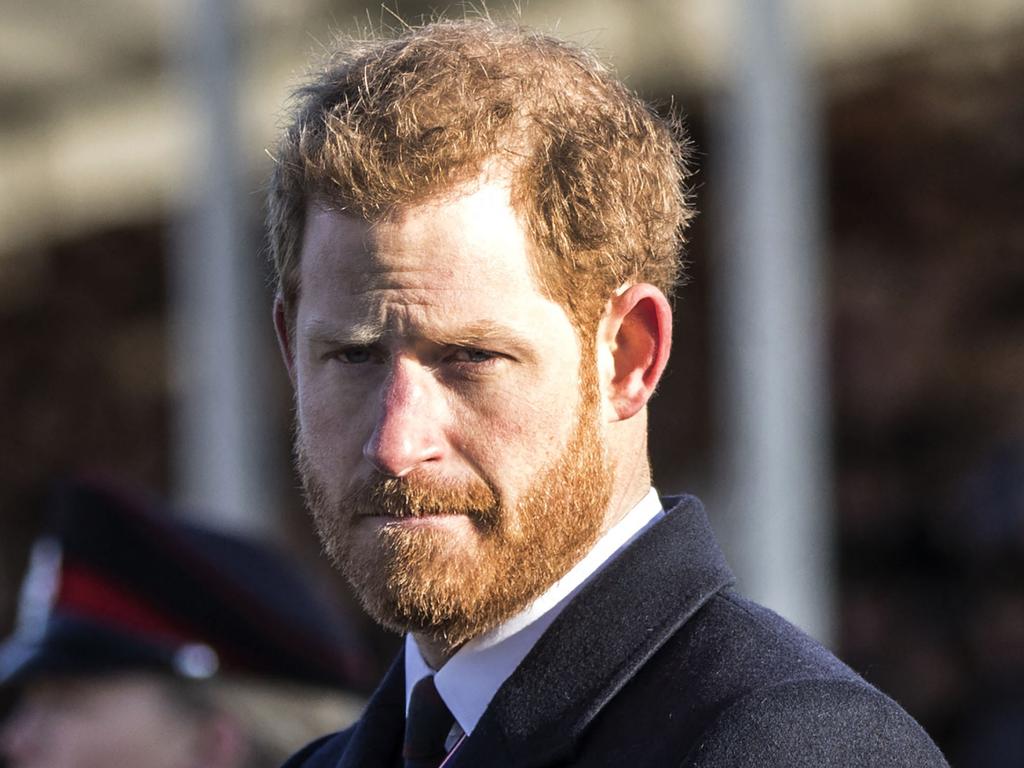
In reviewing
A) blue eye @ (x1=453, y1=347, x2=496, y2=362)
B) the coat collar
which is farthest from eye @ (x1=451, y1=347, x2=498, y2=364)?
the coat collar

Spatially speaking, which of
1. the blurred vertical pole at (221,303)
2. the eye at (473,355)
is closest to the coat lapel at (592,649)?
the eye at (473,355)

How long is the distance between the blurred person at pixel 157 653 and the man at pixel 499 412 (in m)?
1.53

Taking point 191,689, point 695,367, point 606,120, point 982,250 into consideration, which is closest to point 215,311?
point 695,367

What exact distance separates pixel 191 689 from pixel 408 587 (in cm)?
170

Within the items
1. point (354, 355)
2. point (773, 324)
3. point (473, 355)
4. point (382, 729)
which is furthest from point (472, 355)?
point (773, 324)

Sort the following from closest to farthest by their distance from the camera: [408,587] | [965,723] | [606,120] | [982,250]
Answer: [408,587] < [606,120] < [965,723] < [982,250]

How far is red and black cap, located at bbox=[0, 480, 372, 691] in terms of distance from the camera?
10.1 feet

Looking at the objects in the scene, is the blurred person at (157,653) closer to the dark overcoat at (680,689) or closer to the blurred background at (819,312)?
the dark overcoat at (680,689)

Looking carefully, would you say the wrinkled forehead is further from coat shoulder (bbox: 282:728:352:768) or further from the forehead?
coat shoulder (bbox: 282:728:352:768)

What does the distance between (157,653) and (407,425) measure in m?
1.74

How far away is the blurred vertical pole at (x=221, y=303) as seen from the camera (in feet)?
19.6

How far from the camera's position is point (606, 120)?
160cm

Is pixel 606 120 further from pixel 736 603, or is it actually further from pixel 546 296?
pixel 736 603

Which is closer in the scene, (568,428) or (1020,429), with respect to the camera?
(568,428)
